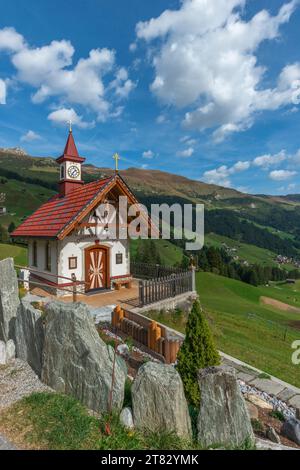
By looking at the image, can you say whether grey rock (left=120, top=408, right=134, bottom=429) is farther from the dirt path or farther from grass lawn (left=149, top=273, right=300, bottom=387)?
the dirt path

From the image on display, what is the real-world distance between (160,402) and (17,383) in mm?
3686

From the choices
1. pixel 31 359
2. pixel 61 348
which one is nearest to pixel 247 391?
pixel 61 348

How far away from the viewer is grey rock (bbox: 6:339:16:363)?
7.54 meters

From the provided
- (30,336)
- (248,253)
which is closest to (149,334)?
(30,336)

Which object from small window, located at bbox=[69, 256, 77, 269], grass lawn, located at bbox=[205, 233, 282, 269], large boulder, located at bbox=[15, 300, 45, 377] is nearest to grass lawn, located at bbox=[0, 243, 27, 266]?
small window, located at bbox=[69, 256, 77, 269]

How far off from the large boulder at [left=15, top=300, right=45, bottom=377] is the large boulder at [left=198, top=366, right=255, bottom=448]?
4136 millimetres

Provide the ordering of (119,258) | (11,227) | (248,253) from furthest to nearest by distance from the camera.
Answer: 1. (248,253)
2. (11,227)
3. (119,258)

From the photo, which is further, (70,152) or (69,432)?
(70,152)

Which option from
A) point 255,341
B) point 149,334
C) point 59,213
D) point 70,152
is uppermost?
point 70,152

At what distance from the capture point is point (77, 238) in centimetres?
1573

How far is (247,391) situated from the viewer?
8.12 metres

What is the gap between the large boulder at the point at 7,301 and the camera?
807cm

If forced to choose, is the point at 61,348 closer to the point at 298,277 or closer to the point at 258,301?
the point at 258,301

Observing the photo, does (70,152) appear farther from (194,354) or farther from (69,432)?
(69,432)
